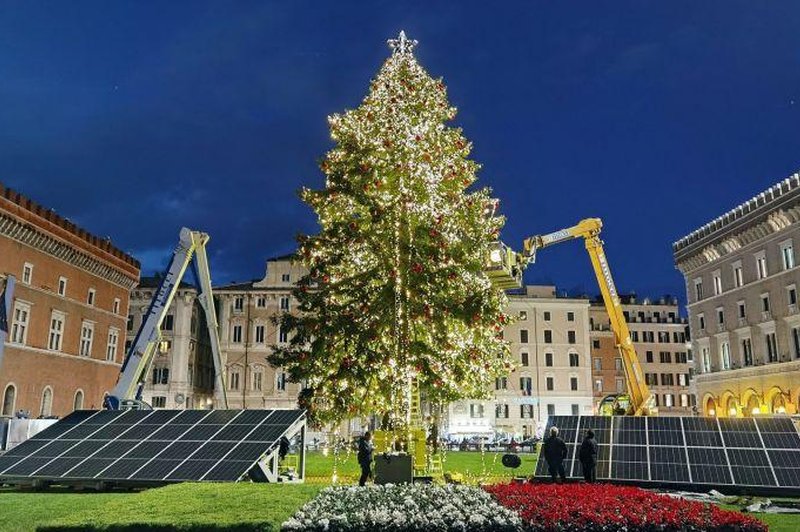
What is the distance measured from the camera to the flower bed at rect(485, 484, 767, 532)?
1139 centimetres

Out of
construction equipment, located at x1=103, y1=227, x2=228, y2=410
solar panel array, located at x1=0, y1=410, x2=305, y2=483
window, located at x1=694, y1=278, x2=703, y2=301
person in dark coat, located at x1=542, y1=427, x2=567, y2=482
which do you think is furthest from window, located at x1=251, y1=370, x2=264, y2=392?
person in dark coat, located at x1=542, y1=427, x2=567, y2=482

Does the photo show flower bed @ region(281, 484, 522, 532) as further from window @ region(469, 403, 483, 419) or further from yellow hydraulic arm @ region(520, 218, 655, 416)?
window @ region(469, 403, 483, 419)

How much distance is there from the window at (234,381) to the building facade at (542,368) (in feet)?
87.0

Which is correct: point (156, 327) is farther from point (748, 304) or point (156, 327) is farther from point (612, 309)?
point (748, 304)

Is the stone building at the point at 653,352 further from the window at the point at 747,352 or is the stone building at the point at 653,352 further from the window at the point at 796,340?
the window at the point at 796,340

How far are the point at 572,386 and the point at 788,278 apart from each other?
121ft

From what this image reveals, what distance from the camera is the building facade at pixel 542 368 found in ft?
270

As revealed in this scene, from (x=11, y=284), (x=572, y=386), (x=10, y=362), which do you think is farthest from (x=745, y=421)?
(x=572, y=386)

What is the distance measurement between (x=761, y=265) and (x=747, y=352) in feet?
26.5

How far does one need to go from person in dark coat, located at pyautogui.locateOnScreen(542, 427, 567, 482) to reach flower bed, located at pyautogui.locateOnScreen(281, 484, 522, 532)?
6900mm

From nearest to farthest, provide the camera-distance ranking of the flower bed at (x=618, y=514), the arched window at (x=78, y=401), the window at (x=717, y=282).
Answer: the flower bed at (x=618, y=514), the arched window at (x=78, y=401), the window at (x=717, y=282)

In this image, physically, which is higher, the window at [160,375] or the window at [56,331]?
the window at [56,331]

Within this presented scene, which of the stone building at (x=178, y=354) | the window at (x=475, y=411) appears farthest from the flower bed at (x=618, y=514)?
the window at (x=475, y=411)

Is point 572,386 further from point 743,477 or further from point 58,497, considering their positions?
point 58,497
